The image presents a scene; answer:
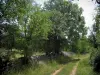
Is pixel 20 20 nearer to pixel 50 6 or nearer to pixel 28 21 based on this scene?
pixel 28 21

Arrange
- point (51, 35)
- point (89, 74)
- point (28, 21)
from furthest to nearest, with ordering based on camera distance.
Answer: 1. point (51, 35)
2. point (28, 21)
3. point (89, 74)

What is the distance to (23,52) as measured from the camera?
94.7 ft

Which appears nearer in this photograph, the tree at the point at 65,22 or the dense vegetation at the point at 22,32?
the dense vegetation at the point at 22,32

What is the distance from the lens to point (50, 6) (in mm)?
54219

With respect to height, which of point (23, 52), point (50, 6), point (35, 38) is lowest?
point (23, 52)

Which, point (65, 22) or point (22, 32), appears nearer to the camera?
point (22, 32)

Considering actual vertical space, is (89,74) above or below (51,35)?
below

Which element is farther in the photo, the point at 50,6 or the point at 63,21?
the point at 50,6

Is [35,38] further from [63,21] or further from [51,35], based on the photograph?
[63,21]

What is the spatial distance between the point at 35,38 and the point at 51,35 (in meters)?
16.6

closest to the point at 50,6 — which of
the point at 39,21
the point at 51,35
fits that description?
the point at 51,35

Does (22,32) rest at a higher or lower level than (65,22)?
lower

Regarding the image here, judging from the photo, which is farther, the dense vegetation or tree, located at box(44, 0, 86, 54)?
tree, located at box(44, 0, 86, 54)

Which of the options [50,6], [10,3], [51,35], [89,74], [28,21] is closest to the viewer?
[89,74]
